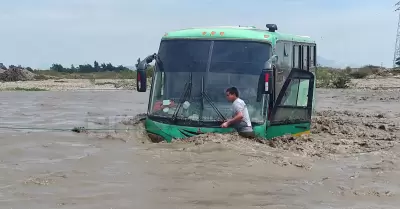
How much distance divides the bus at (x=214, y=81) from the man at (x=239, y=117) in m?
0.16

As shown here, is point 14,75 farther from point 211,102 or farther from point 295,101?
point 211,102

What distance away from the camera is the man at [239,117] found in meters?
10.5

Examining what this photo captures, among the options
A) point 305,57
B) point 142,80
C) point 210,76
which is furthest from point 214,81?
point 305,57

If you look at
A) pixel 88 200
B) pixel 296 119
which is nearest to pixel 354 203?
pixel 88 200

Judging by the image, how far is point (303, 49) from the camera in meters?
13.4

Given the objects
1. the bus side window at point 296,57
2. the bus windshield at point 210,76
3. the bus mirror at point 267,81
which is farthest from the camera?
the bus side window at point 296,57

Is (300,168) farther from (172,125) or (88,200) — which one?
(88,200)

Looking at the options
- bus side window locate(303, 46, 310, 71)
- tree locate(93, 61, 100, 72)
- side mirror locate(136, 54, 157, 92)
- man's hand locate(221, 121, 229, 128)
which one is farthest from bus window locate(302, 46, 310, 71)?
tree locate(93, 61, 100, 72)

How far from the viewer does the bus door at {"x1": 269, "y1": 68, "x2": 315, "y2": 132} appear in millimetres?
11469

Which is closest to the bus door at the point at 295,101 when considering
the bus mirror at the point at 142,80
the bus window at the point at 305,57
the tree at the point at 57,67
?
the bus window at the point at 305,57

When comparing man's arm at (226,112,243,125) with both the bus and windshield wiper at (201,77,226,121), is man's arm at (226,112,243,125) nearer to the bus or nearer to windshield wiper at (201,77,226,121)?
the bus

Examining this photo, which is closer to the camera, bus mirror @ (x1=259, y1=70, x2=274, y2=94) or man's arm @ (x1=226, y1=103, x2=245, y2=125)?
man's arm @ (x1=226, y1=103, x2=245, y2=125)

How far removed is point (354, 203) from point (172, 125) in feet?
14.5

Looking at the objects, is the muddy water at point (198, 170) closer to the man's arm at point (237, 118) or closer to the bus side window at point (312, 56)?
the man's arm at point (237, 118)
